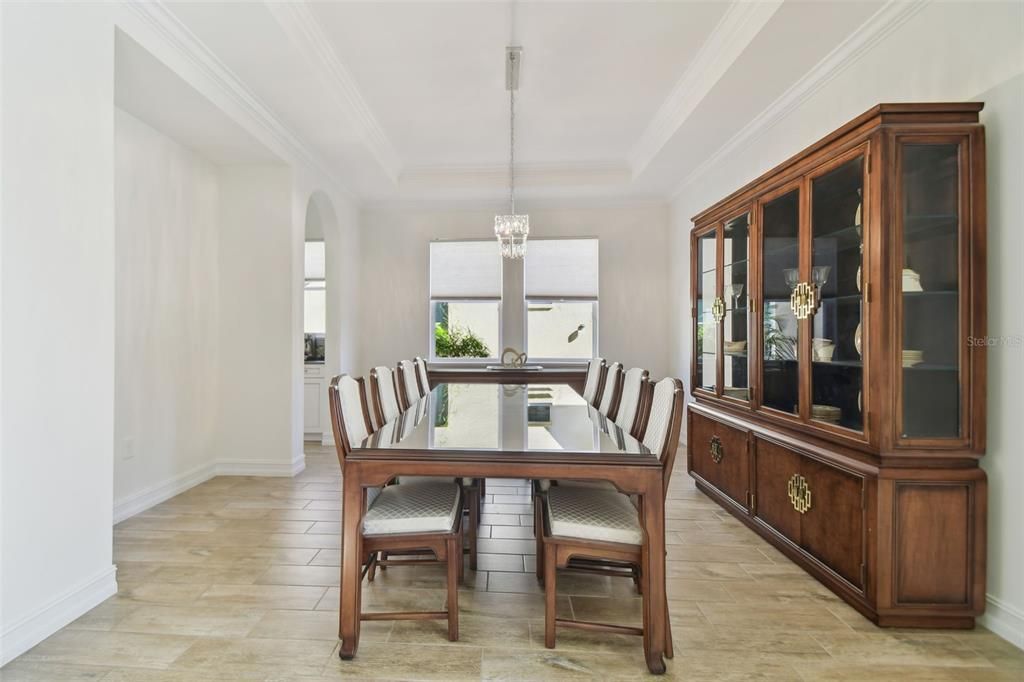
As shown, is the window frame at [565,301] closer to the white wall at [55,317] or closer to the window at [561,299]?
the window at [561,299]

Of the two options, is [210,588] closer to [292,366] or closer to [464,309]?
[292,366]

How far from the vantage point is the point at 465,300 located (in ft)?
19.2

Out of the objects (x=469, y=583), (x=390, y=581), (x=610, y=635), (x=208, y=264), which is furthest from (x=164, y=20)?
(x=610, y=635)

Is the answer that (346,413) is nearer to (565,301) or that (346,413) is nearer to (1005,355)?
(1005,355)

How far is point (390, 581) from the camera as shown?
2297mm

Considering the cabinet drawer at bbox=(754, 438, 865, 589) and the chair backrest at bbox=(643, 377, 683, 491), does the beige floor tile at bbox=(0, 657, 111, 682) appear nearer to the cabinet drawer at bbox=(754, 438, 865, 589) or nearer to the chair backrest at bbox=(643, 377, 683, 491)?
the chair backrest at bbox=(643, 377, 683, 491)

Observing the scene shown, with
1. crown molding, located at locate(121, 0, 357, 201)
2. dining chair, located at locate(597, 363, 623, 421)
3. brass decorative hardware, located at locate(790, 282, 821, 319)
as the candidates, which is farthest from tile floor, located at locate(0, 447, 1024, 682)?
crown molding, located at locate(121, 0, 357, 201)

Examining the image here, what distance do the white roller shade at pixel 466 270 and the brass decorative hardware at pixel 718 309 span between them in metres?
2.85

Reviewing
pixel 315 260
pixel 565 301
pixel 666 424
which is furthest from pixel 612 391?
pixel 315 260

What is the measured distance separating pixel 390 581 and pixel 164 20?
303 centimetres

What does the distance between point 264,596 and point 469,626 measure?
0.97 metres

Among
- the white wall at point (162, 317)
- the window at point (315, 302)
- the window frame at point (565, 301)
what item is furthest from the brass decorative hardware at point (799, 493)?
the window at point (315, 302)

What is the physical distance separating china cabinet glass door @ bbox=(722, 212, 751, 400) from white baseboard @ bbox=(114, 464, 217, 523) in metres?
4.02

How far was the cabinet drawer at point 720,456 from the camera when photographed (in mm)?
2986
